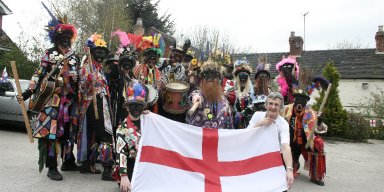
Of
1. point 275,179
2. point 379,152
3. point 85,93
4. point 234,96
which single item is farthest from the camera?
point 379,152

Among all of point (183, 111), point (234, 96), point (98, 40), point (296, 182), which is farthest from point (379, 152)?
point (98, 40)

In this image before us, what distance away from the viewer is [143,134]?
13.2 feet

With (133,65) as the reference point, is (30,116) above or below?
below

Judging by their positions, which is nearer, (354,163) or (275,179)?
(275,179)

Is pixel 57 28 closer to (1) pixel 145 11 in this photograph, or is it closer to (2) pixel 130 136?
(2) pixel 130 136

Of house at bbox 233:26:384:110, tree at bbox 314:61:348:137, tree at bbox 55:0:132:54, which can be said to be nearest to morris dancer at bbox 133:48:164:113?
tree at bbox 314:61:348:137

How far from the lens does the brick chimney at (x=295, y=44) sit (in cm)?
2623

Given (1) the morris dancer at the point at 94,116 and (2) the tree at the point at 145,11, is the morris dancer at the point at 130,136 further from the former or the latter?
(2) the tree at the point at 145,11

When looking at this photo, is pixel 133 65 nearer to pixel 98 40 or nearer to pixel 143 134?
pixel 98 40

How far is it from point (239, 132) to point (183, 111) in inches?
57.5

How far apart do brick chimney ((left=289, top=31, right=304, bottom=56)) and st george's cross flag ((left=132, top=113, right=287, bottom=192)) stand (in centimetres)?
2318

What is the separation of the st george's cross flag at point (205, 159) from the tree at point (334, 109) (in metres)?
11.0

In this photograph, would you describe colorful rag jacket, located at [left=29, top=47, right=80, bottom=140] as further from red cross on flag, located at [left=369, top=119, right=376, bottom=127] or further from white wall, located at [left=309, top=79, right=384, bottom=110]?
white wall, located at [left=309, top=79, right=384, bottom=110]

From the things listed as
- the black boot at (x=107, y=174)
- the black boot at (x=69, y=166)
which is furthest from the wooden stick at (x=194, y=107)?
the black boot at (x=69, y=166)
